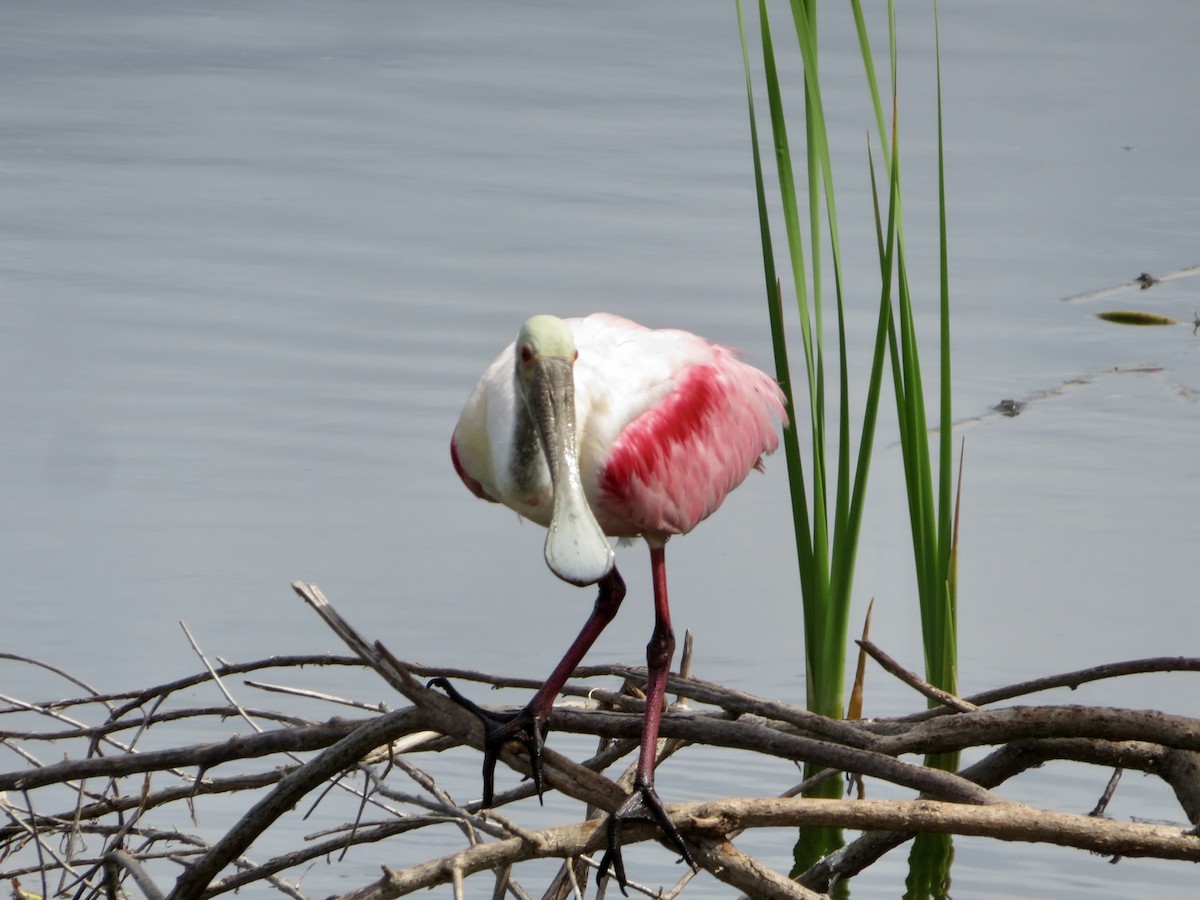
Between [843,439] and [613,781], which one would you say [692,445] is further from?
[613,781]

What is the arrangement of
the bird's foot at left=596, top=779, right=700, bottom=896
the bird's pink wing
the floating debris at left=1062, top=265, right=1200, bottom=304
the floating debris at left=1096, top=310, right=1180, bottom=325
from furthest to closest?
the floating debris at left=1062, top=265, right=1200, bottom=304 → the floating debris at left=1096, top=310, right=1180, bottom=325 → the bird's pink wing → the bird's foot at left=596, top=779, right=700, bottom=896

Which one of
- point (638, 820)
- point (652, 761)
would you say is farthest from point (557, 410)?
point (638, 820)

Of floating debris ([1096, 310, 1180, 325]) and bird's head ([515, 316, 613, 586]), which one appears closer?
bird's head ([515, 316, 613, 586])

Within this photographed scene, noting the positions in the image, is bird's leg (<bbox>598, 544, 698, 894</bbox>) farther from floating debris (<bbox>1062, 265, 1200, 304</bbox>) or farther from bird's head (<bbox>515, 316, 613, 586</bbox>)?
floating debris (<bbox>1062, 265, 1200, 304</bbox>)

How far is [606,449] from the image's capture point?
3.37 m

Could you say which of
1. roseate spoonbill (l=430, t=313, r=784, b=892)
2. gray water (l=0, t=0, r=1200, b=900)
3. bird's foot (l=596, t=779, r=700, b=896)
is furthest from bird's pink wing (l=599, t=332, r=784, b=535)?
gray water (l=0, t=0, r=1200, b=900)

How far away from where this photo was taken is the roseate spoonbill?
3.18 metres

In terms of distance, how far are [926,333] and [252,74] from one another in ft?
17.7

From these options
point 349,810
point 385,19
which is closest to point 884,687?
point 349,810

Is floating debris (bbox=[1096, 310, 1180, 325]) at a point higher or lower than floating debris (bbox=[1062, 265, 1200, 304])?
lower

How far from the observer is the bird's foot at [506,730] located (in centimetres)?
318

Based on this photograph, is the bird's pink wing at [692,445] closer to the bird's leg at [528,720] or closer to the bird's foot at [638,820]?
the bird's leg at [528,720]

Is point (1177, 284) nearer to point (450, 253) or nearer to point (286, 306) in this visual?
point (450, 253)

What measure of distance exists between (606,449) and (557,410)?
19cm
